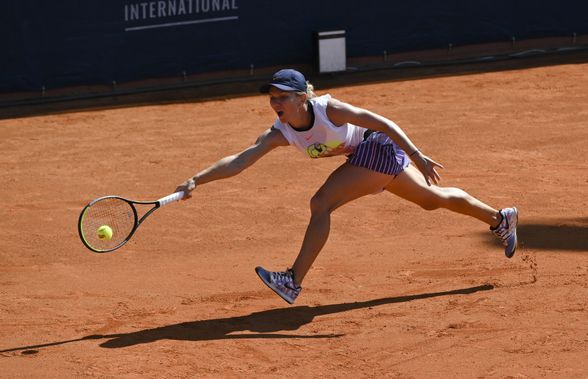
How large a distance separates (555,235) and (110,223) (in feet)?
11.8

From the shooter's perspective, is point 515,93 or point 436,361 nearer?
point 436,361

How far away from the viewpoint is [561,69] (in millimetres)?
15070

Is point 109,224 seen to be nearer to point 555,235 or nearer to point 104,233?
point 104,233

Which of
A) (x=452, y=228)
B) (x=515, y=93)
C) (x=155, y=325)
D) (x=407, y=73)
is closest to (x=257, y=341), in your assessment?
(x=155, y=325)

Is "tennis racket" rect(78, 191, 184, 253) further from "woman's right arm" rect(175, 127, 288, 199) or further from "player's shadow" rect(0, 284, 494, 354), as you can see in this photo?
"player's shadow" rect(0, 284, 494, 354)

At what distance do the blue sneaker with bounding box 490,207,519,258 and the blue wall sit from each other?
8.56 meters

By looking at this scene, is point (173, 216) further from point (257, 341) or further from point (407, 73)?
point (407, 73)

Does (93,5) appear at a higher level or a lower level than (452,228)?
higher

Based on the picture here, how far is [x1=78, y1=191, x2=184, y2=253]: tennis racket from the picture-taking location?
6.31 m

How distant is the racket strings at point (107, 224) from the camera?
6409 mm

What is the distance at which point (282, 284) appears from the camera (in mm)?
6633

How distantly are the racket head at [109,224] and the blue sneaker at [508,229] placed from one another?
2580 mm

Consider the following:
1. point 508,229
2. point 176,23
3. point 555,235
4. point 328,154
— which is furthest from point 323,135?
point 176,23

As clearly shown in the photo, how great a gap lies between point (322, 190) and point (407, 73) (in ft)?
29.7
